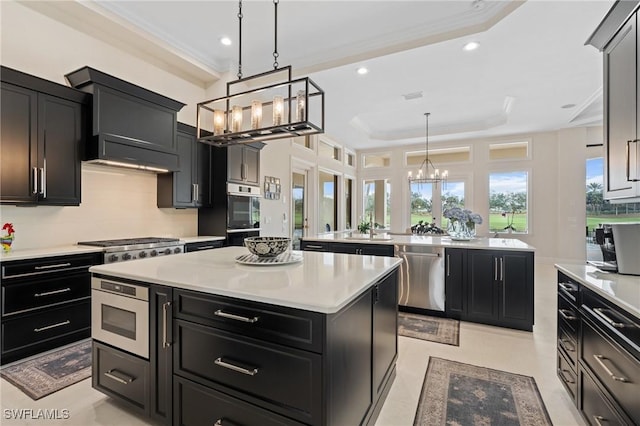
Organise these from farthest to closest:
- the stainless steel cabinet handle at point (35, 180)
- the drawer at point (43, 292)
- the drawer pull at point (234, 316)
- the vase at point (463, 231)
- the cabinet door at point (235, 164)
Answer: the cabinet door at point (235, 164) → the vase at point (463, 231) → the stainless steel cabinet handle at point (35, 180) → the drawer at point (43, 292) → the drawer pull at point (234, 316)

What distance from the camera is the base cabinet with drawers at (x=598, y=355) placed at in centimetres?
120

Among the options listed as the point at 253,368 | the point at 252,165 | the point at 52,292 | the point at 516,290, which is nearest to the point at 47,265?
the point at 52,292

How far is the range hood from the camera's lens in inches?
117

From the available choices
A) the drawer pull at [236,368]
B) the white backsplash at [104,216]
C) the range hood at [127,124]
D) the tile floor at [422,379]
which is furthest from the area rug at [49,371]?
the range hood at [127,124]

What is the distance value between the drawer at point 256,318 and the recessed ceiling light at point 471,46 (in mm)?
3779

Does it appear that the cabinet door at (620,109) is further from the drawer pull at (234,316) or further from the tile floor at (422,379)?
the drawer pull at (234,316)

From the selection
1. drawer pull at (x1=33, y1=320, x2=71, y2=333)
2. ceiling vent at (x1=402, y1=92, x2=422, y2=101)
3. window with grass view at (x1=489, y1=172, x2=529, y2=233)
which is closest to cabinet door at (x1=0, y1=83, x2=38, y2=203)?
drawer pull at (x1=33, y1=320, x2=71, y2=333)

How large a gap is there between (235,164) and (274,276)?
3.11 meters

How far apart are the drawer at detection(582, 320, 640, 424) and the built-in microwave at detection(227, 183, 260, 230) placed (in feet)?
12.6

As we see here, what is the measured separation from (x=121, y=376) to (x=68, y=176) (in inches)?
86.9

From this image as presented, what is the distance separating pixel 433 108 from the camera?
6066 millimetres

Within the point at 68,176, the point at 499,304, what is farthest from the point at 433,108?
the point at 68,176

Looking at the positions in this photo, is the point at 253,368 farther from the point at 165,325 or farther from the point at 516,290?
the point at 516,290

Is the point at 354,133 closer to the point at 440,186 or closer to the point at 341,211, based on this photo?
the point at 341,211
